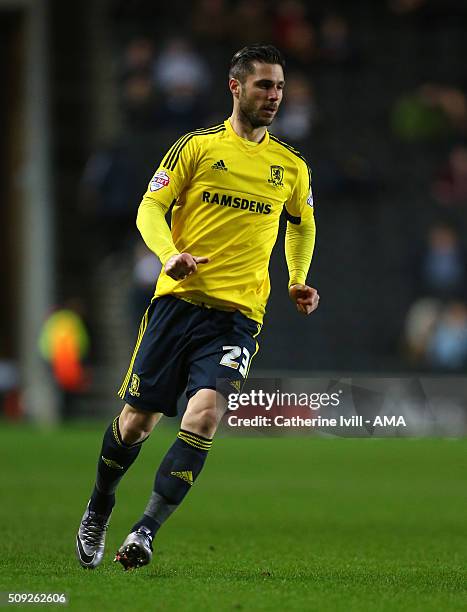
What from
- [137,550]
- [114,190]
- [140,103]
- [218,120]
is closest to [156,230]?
[137,550]

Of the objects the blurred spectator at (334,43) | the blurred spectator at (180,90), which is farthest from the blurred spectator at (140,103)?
the blurred spectator at (334,43)

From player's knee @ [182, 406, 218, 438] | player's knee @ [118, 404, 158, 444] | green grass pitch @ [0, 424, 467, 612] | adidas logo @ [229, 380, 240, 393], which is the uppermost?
adidas logo @ [229, 380, 240, 393]

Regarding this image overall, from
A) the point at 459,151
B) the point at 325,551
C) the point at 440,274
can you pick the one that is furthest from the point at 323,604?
the point at 459,151

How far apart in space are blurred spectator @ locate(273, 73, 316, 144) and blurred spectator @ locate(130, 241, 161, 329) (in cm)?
270

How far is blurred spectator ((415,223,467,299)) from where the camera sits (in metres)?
19.2

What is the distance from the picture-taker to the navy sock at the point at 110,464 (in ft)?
21.4

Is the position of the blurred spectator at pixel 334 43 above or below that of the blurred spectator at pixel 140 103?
above

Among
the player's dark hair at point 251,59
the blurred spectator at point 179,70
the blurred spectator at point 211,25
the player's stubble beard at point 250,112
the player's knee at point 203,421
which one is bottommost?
the player's knee at point 203,421

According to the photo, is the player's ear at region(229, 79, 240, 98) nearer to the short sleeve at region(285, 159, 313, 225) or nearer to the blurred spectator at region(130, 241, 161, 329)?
the short sleeve at region(285, 159, 313, 225)

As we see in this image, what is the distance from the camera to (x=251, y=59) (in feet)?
20.9

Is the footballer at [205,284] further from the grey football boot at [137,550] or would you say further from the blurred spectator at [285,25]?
the blurred spectator at [285,25]

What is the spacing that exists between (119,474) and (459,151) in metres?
14.7

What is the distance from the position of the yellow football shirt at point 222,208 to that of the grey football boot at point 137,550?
1.11 m

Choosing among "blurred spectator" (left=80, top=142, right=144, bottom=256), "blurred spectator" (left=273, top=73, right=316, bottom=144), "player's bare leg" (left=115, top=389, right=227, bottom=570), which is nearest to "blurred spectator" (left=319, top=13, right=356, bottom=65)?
"blurred spectator" (left=273, top=73, right=316, bottom=144)
